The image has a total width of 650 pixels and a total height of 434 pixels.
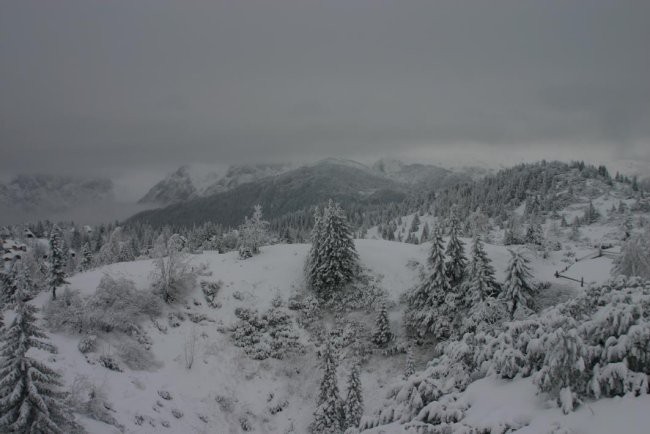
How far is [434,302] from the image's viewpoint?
41.1 meters

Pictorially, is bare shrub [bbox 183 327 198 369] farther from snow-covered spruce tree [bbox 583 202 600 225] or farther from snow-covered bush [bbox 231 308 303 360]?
snow-covered spruce tree [bbox 583 202 600 225]

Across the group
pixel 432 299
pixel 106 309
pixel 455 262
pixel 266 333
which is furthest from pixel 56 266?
pixel 455 262

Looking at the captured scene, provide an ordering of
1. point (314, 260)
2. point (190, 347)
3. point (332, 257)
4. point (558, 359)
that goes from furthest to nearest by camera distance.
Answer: point (314, 260)
point (332, 257)
point (190, 347)
point (558, 359)

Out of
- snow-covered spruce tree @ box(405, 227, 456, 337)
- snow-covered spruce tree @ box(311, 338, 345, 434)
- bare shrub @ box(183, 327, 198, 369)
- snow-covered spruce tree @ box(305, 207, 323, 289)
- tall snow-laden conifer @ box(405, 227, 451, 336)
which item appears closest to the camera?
snow-covered spruce tree @ box(311, 338, 345, 434)

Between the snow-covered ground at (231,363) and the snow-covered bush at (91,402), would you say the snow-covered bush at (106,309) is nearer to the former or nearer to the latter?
the snow-covered ground at (231,363)

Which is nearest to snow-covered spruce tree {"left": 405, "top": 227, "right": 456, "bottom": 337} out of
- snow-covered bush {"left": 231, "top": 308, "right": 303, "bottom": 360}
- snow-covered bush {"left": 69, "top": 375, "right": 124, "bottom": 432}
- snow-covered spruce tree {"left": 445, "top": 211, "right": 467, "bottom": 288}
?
snow-covered spruce tree {"left": 445, "top": 211, "right": 467, "bottom": 288}

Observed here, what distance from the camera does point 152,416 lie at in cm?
2823

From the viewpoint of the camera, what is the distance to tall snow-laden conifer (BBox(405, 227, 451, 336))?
133 ft

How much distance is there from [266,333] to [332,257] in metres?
11.7

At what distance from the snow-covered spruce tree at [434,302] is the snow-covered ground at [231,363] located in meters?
2.46

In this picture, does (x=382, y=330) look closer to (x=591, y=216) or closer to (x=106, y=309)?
(x=106, y=309)

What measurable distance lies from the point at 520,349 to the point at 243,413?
29.1 meters

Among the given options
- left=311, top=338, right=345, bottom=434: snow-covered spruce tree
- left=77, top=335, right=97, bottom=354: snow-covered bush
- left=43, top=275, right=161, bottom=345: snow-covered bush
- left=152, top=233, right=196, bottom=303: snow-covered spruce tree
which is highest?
left=152, top=233, right=196, bottom=303: snow-covered spruce tree

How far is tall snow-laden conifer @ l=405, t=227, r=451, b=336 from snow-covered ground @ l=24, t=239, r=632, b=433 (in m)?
2.52
